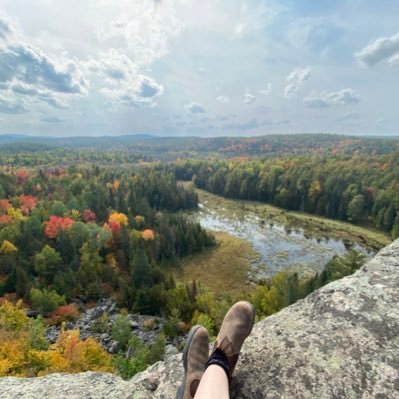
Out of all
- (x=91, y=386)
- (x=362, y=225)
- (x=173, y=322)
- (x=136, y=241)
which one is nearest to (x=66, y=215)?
(x=136, y=241)

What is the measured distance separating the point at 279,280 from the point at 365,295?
109ft

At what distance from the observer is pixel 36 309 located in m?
38.3

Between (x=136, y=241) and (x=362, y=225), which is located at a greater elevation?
(x=136, y=241)

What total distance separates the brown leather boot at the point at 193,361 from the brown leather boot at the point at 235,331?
0.22 metres

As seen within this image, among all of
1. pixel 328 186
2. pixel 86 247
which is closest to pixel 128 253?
pixel 86 247

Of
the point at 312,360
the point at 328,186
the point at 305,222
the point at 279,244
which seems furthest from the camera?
the point at 328,186

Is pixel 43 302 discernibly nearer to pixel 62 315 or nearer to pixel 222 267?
pixel 62 315

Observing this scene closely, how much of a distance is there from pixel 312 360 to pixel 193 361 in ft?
5.91

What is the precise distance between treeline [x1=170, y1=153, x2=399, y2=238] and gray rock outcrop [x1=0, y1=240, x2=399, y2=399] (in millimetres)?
71314

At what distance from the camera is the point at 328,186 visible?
95188mm

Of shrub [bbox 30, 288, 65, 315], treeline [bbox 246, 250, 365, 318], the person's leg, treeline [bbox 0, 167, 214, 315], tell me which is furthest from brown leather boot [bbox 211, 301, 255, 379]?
shrub [bbox 30, 288, 65, 315]

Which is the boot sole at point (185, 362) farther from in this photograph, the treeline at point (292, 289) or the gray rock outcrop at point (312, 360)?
the treeline at point (292, 289)

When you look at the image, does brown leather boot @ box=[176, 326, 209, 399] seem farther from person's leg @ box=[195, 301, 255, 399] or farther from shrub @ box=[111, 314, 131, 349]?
shrub @ box=[111, 314, 131, 349]

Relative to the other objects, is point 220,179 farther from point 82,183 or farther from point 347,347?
point 347,347
